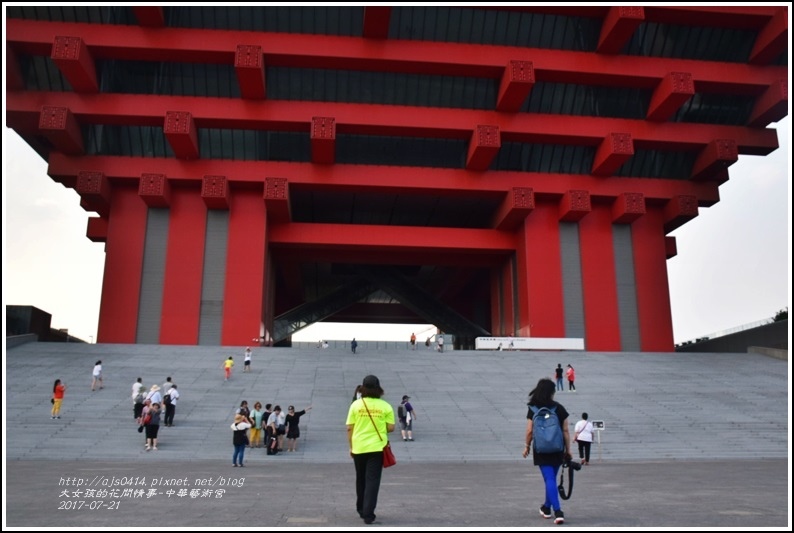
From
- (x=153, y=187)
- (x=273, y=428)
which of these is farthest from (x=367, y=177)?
(x=273, y=428)

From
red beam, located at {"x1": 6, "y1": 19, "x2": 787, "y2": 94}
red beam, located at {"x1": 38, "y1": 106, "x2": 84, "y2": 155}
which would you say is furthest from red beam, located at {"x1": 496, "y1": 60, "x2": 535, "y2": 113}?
red beam, located at {"x1": 38, "y1": 106, "x2": 84, "y2": 155}

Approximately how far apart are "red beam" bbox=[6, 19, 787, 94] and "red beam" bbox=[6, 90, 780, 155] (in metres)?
2.07

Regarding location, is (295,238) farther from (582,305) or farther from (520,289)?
(582,305)

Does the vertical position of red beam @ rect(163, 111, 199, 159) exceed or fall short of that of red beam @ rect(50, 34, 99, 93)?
it falls short

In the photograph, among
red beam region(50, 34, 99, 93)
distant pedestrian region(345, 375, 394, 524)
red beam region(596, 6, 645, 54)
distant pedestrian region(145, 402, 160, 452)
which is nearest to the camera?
distant pedestrian region(345, 375, 394, 524)

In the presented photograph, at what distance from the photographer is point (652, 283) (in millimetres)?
40594

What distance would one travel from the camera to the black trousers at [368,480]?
6.89m

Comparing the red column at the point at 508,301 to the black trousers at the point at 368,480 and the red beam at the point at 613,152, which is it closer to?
the red beam at the point at 613,152

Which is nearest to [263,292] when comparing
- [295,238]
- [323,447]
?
[295,238]

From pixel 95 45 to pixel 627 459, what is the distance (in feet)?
104

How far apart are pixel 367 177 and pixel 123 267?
14274mm

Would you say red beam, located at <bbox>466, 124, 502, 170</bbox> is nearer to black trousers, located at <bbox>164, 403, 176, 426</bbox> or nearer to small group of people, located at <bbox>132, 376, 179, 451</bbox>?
small group of people, located at <bbox>132, 376, 179, 451</bbox>

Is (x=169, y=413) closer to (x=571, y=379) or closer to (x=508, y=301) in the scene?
(x=571, y=379)

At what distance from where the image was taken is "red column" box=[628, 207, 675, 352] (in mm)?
39688
